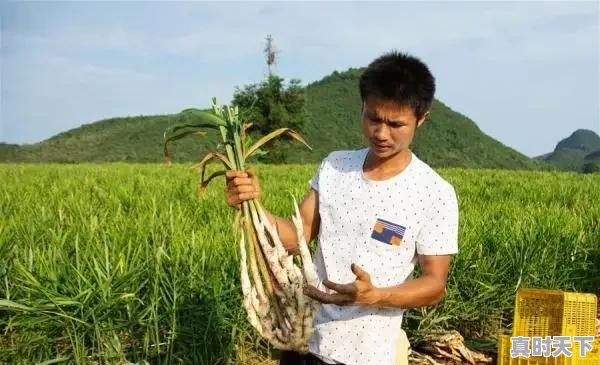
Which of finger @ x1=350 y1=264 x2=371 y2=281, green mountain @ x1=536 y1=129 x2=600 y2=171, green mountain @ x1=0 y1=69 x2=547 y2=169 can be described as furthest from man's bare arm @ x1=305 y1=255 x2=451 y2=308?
green mountain @ x1=536 y1=129 x2=600 y2=171

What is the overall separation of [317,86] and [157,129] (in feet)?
75.4

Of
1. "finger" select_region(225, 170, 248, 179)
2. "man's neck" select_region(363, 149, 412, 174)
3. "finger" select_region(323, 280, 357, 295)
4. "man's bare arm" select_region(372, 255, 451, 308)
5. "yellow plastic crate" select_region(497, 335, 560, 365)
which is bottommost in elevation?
"yellow plastic crate" select_region(497, 335, 560, 365)

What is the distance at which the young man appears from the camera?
66.4 inches

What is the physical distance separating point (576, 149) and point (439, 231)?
378ft

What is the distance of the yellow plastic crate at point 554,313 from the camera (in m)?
2.36

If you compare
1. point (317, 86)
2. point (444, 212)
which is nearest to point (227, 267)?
point (444, 212)

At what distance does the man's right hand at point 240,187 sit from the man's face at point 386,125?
1.15 feet

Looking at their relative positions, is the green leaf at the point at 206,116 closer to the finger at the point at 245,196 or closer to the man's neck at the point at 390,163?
the finger at the point at 245,196

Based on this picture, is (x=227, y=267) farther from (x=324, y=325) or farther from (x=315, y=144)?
(x=315, y=144)

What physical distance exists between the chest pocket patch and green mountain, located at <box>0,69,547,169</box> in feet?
137

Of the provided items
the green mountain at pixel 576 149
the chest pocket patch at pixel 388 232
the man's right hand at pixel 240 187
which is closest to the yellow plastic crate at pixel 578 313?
the chest pocket patch at pixel 388 232

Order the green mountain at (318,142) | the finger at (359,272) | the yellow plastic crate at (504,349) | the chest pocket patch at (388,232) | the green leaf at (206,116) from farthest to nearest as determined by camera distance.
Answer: the green mountain at (318,142) < the yellow plastic crate at (504,349) < the green leaf at (206,116) < the chest pocket patch at (388,232) < the finger at (359,272)

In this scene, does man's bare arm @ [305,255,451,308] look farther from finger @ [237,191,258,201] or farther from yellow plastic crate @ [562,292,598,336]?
yellow plastic crate @ [562,292,598,336]

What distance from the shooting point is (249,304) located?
1843mm
